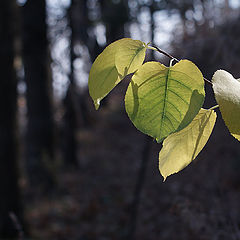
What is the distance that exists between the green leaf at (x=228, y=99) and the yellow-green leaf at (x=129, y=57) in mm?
139

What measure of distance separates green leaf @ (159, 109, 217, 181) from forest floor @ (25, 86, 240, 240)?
4.04 ft

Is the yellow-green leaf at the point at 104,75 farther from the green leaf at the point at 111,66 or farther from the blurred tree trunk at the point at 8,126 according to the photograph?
the blurred tree trunk at the point at 8,126

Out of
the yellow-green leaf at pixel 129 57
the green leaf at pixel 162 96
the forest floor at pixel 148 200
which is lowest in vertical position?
the forest floor at pixel 148 200

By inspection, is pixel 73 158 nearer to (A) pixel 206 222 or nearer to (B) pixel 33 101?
(B) pixel 33 101

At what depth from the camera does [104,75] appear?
0.58m

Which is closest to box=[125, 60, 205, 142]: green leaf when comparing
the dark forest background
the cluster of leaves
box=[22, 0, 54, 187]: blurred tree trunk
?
the cluster of leaves

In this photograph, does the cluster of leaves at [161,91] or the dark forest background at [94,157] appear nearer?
the cluster of leaves at [161,91]

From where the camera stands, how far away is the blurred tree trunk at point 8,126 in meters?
3.93

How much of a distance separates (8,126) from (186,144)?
143 inches

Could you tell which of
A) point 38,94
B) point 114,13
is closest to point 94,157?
point 38,94

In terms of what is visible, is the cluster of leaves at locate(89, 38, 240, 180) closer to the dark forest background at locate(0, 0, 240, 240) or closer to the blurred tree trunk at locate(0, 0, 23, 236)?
the dark forest background at locate(0, 0, 240, 240)

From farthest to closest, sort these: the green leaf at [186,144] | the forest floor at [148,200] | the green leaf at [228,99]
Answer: the forest floor at [148,200] < the green leaf at [186,144] < the green leaf at [228,99]

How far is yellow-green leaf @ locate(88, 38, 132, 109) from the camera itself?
0.57 m

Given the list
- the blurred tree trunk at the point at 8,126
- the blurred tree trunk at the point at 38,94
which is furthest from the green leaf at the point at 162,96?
the blurred tree trunk at the point at 38,94
